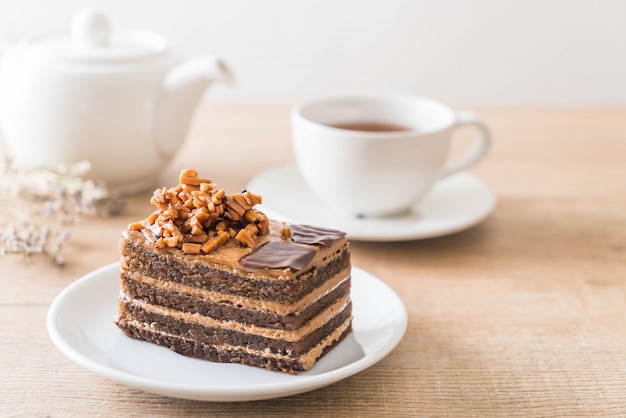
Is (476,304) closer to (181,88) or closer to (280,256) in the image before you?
(280,256)

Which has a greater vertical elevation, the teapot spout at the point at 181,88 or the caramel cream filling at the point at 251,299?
the teapot spout at the point at 181,88

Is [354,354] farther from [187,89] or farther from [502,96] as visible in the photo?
[502,96]

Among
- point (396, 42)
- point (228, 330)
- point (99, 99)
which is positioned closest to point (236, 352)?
point (228, 330)

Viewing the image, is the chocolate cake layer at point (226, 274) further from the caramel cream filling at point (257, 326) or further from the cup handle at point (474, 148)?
the cup handle at point (474, 148)

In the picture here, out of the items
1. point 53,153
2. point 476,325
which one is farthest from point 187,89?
point 476,325

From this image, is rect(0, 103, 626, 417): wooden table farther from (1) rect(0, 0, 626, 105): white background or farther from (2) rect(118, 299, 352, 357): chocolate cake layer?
(1) rect(0, 0, 626, 105): white background

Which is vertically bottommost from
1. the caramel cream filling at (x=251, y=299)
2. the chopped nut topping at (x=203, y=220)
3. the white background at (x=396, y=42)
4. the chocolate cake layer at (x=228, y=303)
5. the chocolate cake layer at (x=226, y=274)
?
the white background at (x=396, y=42)

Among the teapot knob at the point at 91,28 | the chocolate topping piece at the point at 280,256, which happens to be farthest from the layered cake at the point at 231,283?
the teapot knob at the point at 91,28
